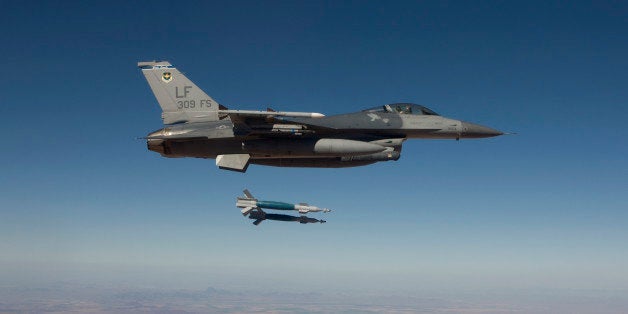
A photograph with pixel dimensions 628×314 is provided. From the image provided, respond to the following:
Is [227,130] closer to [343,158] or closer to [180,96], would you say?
[180,96]

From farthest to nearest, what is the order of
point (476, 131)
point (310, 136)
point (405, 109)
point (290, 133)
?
point (405, 109) → point (476, 131) → point (310, 136) → point (290, 133)

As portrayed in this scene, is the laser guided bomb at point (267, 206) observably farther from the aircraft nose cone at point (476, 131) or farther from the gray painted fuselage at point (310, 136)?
the aircraft nose cone at point (476, 131)

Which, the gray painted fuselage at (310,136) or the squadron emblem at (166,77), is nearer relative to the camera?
the gray painted fuselage at (310,136)

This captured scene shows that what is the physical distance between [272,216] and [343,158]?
650cm

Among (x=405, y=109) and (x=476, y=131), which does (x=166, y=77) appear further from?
(x=476, y=131)

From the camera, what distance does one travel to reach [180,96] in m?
28.7

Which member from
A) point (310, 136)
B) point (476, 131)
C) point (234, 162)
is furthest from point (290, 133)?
point (476, 131)

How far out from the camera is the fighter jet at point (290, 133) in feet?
86.0

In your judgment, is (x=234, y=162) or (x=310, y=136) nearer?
(x=310, y=136)

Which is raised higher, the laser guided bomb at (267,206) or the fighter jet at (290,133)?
the fighter jet at (290,133)

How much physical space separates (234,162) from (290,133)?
328 cm

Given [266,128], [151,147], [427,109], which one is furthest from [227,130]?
[427,109]

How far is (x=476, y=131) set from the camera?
27.9 m

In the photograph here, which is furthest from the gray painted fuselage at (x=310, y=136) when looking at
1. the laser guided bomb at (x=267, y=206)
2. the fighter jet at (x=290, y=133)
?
the laser guided bomb at (x=267, y=206)
